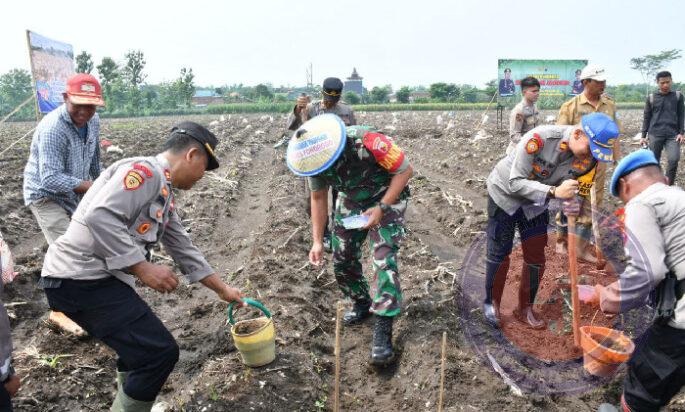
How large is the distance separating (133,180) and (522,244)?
289 cm

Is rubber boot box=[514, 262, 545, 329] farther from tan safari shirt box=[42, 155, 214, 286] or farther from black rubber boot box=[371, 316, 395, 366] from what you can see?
tan safari shirt box=[42, 155, 214, 286]

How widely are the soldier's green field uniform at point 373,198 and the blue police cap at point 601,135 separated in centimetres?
118

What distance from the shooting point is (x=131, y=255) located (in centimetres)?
223

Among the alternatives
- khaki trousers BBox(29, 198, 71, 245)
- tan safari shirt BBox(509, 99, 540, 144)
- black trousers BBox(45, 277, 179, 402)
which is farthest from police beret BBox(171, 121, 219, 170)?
tan safari shirt BBox(509, 99, 540, 144)

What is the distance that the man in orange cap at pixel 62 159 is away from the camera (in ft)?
11.7

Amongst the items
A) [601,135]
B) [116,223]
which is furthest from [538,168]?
[116,223]

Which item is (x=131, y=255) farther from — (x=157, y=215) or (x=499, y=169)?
(x=499, y=169)

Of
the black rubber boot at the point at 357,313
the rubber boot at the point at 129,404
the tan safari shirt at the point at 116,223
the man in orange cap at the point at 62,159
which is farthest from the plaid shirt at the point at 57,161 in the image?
the black rubber boot at the point at 357,313

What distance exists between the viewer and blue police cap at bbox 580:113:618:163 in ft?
9.68

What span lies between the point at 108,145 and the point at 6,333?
15009mm

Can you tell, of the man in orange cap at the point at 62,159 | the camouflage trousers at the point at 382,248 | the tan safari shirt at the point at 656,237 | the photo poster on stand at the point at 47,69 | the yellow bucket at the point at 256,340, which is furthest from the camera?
the photo poster on stand at the point at 47,69

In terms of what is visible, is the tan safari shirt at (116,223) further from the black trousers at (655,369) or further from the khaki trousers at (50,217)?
the black trousers at (655,369)

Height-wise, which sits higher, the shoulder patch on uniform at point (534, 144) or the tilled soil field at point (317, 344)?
the shoulder patch on uniform at point (534, 144)

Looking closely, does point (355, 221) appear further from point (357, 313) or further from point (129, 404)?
point (129, 404)
